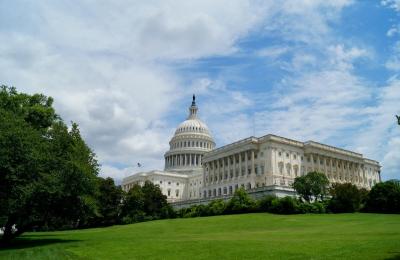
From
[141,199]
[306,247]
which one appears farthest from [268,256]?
[141,199]

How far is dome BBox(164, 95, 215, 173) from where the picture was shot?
181 meters

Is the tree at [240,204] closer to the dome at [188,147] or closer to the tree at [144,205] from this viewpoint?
the tree at [144,205]

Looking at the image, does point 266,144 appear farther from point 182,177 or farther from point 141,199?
point 182,177

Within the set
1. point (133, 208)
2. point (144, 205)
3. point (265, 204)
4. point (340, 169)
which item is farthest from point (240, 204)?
point (340, 169)

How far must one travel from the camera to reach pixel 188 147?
7165 inches

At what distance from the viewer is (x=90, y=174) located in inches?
1757

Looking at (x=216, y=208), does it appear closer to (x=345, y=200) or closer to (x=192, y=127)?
(x=345, y=200)

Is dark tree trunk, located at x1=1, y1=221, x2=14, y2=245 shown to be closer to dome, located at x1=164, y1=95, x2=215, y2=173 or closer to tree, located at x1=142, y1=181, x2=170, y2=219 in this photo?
tree, located at x1=142, y1=181, x2=170, y2=219

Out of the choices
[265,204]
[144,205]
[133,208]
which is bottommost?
[133,208]

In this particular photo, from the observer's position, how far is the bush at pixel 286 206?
76.4m

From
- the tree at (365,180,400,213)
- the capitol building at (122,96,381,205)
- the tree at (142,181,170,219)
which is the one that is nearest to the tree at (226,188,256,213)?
the capitol building at (122,96,381,205)

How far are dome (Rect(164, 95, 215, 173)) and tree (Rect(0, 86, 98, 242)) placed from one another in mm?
131501

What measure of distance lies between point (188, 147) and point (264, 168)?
69.1 metres

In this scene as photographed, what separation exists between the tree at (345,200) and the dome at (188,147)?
9985 cm
